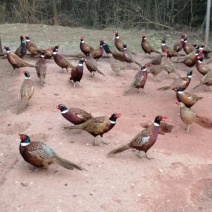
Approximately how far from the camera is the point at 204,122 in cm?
718

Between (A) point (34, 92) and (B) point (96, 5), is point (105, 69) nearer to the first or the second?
(A) point (34, 92)

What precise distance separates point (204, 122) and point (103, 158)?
Answer: 249 cm

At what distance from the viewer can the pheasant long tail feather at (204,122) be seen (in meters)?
7.10

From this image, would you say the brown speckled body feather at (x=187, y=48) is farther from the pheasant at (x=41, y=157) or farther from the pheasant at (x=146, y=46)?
the pheasant at (x=41, y=157)

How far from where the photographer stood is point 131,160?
5.66 metres

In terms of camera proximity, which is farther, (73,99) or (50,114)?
(73,99)

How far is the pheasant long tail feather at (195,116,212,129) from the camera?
710 centimetres

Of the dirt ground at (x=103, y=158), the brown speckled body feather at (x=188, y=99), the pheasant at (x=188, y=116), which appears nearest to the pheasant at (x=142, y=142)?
the dirt ground at (x=103, y=158)

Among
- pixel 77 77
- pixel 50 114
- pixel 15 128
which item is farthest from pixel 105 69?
pixel 15 128

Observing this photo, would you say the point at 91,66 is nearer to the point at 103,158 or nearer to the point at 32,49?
the point at 32,49

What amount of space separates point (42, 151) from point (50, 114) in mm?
2016

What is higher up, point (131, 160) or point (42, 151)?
point (42, 151)

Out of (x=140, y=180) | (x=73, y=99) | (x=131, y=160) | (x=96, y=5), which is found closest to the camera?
(x=140, y=180)

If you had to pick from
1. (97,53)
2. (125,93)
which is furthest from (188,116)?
(97,53)
